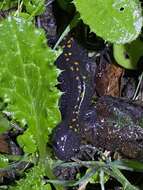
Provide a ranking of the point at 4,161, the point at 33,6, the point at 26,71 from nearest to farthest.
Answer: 1. the point at 26,71
2. the point at 4,161
3. the point at 33,6

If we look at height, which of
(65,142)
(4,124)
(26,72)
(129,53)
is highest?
(26,72)

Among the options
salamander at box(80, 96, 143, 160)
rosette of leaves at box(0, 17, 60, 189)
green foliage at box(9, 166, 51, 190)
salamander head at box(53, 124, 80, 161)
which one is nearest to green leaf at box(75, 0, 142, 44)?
rosette of leaves at box(0, 17, 60, 189)

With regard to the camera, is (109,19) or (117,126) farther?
(117,126)

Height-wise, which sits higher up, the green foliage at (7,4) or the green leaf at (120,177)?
the green foliage at (7,4)

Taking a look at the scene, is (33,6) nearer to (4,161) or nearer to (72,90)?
(72,90)

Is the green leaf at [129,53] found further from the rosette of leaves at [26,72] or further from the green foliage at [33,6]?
the rosette of leaves at [26,72]

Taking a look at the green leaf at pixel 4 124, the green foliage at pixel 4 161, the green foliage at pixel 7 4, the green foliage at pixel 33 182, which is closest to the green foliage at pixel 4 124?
the green leaf at pixel 4 124

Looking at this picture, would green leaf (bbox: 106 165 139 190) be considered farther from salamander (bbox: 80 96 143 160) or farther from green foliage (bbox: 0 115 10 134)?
green foliage (bbox: 0 115 10 134)

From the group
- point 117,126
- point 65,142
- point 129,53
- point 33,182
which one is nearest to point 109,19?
point 129,53
